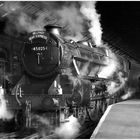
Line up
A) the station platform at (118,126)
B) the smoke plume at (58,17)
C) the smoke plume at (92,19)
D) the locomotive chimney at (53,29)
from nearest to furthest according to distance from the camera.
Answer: the station platform at (118,126), the locomotive chimney at (53,29), the smoke plume at (92,19), the smoke plume at (58,17)

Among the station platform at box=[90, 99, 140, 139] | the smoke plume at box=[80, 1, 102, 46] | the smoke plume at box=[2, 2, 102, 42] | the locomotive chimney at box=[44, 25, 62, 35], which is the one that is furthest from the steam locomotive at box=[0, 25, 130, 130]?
the smoke plume at box=[2, 2, 102, 42]

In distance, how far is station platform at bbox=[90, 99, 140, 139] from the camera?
7815 millimetres

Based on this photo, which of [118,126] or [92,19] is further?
[92,19]

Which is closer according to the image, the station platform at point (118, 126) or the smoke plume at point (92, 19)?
the station platform at point (118, 126)

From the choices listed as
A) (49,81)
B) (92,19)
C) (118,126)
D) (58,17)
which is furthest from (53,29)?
(58,17)

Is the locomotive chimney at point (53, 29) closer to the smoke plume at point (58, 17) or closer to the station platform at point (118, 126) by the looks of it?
the station platform at point (118, 126)

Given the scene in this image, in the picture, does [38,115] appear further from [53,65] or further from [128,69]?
[128,69]

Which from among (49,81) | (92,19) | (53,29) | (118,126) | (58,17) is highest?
(58,17)

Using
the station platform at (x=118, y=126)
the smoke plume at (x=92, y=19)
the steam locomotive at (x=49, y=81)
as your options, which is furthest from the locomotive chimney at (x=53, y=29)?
the smoke plume at (x=92, y=19)

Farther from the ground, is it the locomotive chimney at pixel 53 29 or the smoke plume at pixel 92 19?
the smoke plume at pixel 92 19

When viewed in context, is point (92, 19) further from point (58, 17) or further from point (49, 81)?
point (49, 81)

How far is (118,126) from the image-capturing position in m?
8.73

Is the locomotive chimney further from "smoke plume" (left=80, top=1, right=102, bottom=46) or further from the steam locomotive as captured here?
"smoke plume" (left=80, top=1, right=102, bottom=46)

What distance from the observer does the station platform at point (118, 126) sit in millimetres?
7815
